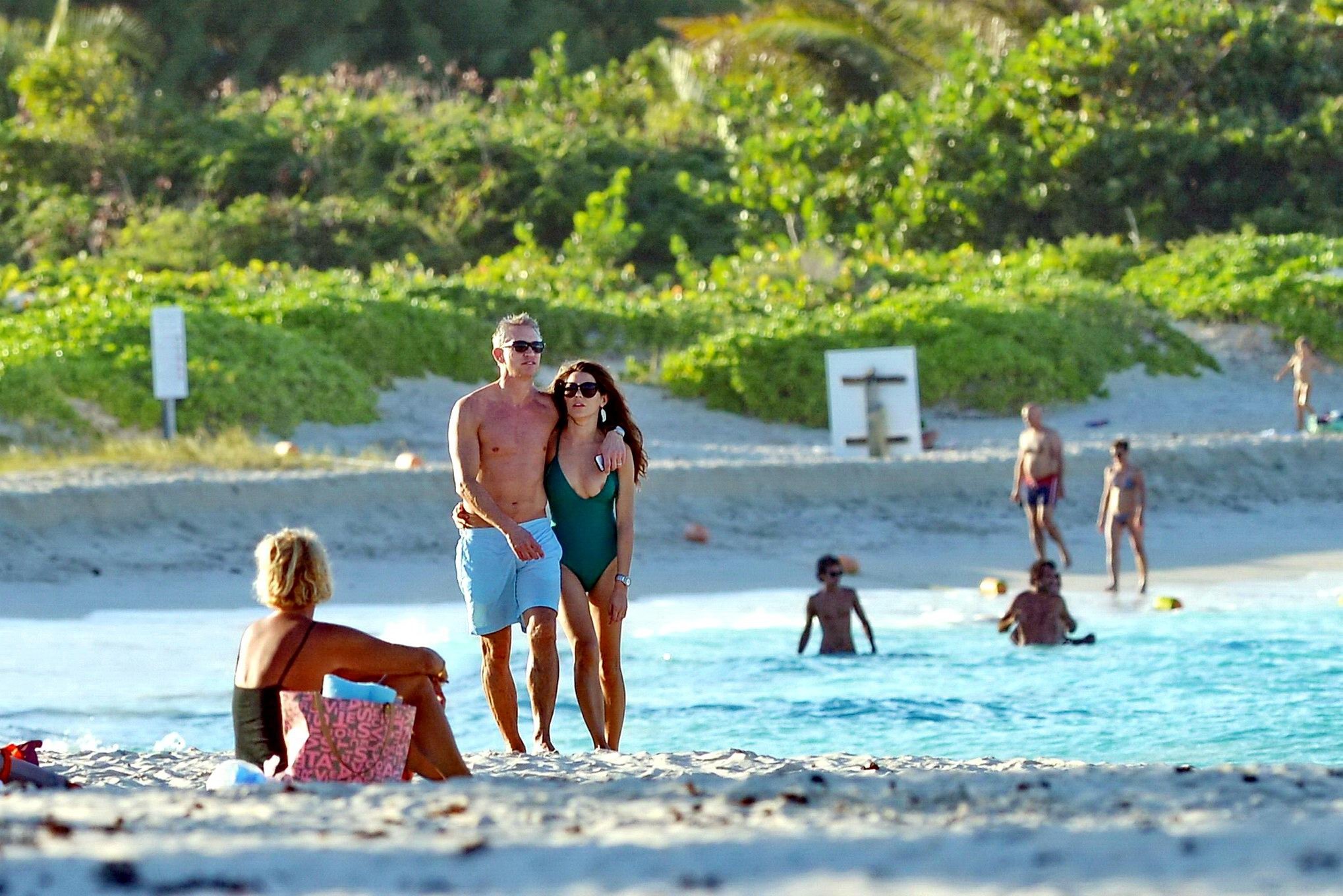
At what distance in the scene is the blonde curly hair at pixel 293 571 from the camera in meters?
5.45

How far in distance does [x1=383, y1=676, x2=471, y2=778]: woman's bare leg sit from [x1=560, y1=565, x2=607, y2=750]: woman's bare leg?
885mm

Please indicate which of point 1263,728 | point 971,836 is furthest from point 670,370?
point 971,836

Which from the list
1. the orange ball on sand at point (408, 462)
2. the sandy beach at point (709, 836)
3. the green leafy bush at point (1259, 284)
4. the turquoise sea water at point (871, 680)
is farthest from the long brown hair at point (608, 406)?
the green leafy bush at point (1259, 284)

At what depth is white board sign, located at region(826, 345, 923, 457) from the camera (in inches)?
700

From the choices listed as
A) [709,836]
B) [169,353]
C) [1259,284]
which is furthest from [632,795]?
[1259,284]

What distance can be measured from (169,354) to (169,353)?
17mm

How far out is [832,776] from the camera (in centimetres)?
566

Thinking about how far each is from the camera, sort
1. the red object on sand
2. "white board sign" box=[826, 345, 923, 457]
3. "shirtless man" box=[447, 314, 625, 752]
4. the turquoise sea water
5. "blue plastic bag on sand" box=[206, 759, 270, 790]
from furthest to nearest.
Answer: "white board sign" box=[826, 345, 923, 457]
the turquoise sea water
"shirtless man" box=[447, 314, 625, 752]
the red object on sand
"blue plastic bag on sand" box=[206, 759, 270, 790]

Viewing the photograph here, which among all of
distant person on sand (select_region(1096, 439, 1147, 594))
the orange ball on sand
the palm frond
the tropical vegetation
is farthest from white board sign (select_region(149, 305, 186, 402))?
the palm frond

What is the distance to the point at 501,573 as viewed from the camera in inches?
254

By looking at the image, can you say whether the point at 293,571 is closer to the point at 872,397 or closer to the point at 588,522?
the point at 588,522

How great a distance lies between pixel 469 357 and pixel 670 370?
7.39ft

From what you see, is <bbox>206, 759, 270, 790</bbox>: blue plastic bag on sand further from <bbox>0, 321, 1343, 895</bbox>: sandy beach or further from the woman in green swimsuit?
the woman in green swimsuit

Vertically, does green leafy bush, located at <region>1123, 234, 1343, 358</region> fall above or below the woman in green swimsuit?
above
